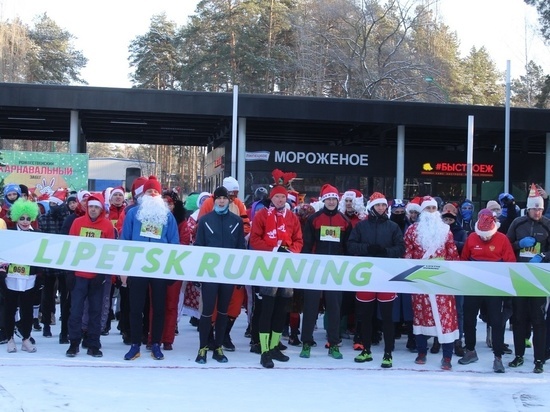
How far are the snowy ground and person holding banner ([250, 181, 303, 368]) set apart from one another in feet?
1.27

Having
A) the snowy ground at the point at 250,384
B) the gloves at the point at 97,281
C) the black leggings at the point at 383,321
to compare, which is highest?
the gloves at the point at 97,281

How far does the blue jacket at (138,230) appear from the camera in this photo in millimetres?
7941

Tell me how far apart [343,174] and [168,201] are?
1787 cm

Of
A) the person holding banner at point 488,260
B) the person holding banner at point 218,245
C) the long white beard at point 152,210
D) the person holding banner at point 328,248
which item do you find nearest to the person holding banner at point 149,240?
the long white beard at point 152,210

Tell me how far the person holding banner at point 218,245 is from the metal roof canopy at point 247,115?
49.4ft

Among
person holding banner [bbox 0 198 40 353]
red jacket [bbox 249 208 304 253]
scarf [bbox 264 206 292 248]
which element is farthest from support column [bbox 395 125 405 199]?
person holding banner [bbox 0 198 40 353]

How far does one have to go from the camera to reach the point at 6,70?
51094mm

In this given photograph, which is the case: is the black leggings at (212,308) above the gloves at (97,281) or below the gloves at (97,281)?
below

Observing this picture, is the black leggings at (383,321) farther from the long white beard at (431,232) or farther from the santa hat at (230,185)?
the santa hat at (230,185)

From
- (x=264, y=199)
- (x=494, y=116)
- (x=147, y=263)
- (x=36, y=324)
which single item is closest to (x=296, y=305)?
(x=264, y=199)

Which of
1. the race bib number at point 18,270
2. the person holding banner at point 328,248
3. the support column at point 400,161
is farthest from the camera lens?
the support column at point 400,161

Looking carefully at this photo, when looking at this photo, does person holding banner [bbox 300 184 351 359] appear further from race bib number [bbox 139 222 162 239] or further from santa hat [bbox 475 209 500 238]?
race bib number [bbox 139 222 162 239]

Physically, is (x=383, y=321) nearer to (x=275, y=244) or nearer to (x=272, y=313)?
(x=272, y=313)

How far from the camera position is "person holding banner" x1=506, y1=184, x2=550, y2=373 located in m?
7.76
